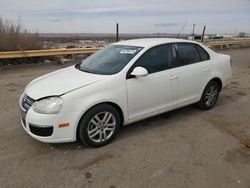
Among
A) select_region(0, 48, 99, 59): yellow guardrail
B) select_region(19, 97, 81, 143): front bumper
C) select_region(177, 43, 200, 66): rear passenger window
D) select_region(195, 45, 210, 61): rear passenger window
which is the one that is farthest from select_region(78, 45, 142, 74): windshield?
select_region(0, 48, 99, 59): yellow guardrail

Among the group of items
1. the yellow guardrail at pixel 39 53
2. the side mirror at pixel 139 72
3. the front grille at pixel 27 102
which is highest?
the side mirror at pixel 139 72

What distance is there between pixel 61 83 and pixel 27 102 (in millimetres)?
565

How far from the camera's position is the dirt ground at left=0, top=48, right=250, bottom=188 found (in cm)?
289

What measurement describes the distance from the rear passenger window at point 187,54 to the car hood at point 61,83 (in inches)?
66.1

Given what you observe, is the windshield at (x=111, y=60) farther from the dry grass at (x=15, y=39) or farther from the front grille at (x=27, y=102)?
the dry grass at (x=15, y=39)

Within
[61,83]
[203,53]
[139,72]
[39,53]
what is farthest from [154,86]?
[39,53]

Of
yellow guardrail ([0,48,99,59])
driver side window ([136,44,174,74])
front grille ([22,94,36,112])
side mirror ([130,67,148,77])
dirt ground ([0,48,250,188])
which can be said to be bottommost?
dirt ground ([0,48,250,188])

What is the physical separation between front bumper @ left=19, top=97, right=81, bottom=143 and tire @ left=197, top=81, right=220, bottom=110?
2.91 meters

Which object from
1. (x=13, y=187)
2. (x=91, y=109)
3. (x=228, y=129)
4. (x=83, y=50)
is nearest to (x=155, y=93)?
(x=91, y=109)

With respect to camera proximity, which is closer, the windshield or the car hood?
the car hood

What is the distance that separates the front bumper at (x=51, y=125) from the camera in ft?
10.7

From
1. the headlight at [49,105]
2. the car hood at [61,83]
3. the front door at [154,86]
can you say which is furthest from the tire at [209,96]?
the headlight at [49,105]

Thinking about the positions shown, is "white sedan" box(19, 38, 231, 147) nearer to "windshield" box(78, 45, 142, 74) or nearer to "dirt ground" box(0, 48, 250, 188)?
"windshield" box(78, 45, 142, 74)

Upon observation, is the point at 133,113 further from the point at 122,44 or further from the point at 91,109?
the point at 122,44
